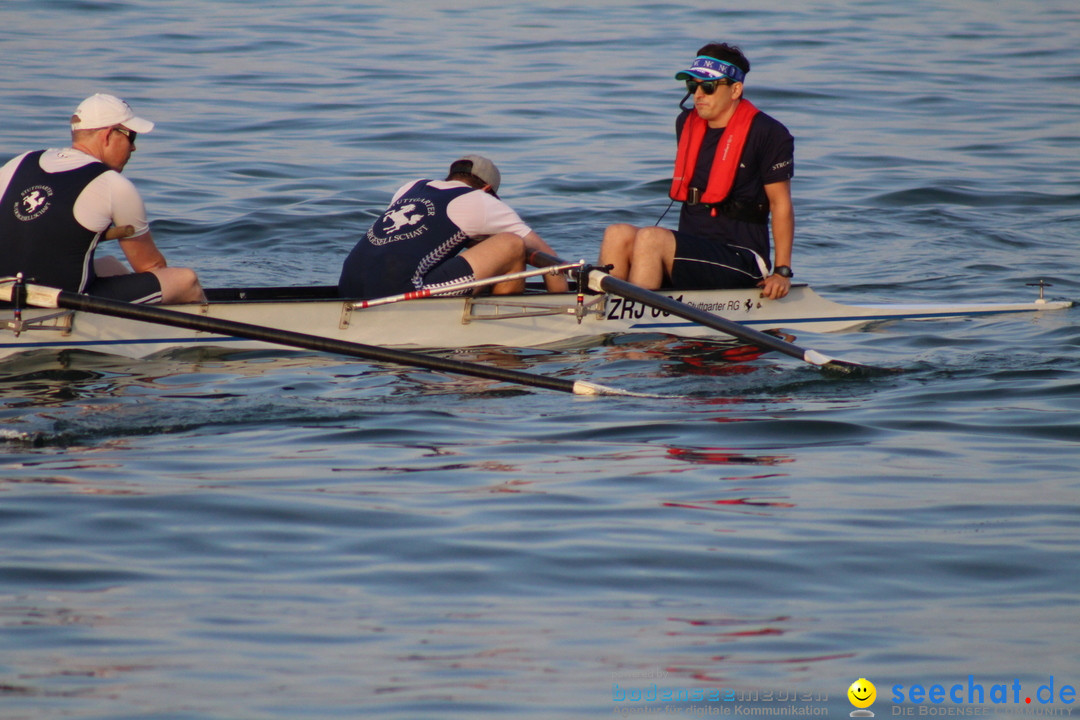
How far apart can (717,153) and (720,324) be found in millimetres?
1134

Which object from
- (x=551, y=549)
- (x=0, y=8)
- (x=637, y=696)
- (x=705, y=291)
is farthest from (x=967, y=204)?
(x=0, y=8)

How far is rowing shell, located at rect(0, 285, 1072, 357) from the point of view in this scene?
20.2 ft

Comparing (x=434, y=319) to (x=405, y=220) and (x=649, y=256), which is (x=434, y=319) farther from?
(x=649, y=256)

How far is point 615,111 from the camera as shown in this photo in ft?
48.7

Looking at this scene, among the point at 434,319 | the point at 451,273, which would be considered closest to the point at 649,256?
the point at 451,273

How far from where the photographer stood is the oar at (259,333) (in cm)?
541

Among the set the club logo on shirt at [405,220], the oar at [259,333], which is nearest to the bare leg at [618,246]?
the club logo on shirt at [405,220]

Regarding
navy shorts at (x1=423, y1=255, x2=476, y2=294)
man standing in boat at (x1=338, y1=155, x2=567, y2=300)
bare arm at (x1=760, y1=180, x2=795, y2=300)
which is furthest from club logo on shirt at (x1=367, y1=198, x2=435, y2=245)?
bare arm at (x1=760, y1=180, x2=795, y2=300)

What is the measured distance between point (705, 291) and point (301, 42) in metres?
12.5

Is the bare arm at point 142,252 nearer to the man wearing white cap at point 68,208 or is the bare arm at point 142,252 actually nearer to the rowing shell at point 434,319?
the man wearing white cap at point 68,208

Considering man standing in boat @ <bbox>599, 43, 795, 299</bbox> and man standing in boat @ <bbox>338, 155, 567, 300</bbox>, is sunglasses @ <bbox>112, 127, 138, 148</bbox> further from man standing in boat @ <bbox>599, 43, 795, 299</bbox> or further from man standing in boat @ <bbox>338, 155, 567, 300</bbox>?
man standing in boat @ <bbox>599, 43, 795, 299</bbox>

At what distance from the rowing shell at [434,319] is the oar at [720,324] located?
25 centimetres

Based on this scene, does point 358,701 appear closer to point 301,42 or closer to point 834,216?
point 834,216

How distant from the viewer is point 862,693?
3.19m
